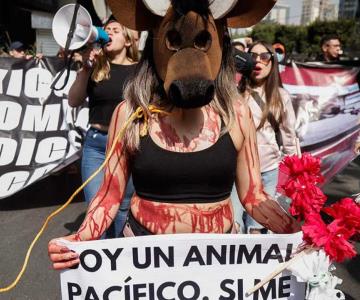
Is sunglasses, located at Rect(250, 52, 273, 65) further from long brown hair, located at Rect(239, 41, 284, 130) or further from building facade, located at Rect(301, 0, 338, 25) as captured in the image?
building facade, located at Rect(301, 0, 338, 25)

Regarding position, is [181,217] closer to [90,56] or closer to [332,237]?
[332,237]

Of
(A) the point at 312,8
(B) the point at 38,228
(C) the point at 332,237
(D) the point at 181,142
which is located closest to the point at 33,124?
(B) the point at 38,228

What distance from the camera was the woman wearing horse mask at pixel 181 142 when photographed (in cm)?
150

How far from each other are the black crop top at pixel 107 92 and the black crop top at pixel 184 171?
5.03 feet

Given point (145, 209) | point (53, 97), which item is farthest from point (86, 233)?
point (53, 97)

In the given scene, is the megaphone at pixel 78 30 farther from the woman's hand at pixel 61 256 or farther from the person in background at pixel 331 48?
the person in background at pixel 331 48

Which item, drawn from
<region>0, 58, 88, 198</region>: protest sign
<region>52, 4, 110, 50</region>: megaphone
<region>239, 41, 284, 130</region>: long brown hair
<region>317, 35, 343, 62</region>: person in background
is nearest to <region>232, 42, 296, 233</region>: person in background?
<region>239, 41, 284, 130</region>: long brown hair

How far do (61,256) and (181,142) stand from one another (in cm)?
55

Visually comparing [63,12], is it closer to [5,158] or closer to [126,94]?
[126,94]

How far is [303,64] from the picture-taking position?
550 centimetres

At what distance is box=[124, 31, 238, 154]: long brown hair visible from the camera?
1654mm

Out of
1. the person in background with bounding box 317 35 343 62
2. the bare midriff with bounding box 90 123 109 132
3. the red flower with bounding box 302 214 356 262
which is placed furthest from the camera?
the person in background with bounding box 317 35 343 62

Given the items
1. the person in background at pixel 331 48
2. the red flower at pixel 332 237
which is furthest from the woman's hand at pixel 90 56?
the person in background at pixel 331 48

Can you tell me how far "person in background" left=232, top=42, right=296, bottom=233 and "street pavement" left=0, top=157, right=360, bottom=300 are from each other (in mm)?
1040
